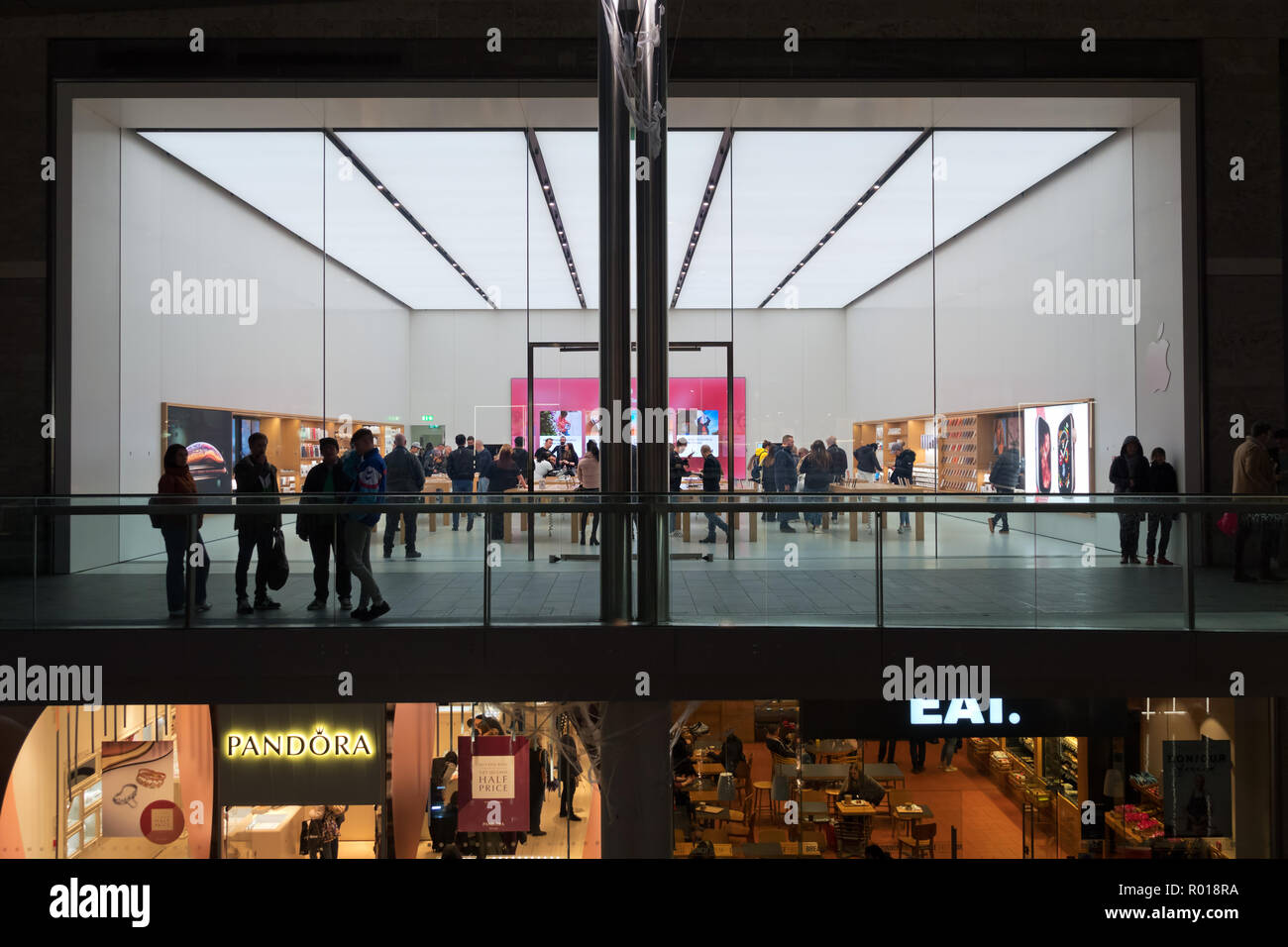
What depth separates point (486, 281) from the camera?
1182cm

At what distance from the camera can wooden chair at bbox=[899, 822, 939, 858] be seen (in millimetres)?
8656

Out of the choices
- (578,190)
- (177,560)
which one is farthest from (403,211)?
(177,560)

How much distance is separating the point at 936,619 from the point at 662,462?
282cm

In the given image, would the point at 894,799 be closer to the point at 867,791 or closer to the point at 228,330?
the point at 867,791

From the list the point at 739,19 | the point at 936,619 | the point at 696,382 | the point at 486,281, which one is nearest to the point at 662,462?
the point at 936,619

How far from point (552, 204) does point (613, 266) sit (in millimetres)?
4890

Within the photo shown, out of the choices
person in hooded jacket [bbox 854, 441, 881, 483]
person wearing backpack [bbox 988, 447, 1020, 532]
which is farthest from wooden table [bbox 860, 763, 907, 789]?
person wearing backpack [bbox 988, 447, 1020, 532]

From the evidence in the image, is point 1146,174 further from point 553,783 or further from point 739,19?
point 553,783

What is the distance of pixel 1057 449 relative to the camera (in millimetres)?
11562

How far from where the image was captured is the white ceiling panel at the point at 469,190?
1136 cm

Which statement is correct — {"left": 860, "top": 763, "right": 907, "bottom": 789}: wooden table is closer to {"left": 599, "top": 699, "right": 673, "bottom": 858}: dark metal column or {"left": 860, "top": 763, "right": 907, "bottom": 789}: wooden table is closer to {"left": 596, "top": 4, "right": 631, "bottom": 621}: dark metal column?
{"left": 599, "top": 699, "right": 673, "bottom": 858}: dark metal column

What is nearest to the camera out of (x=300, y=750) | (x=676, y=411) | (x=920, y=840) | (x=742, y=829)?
(x=300, y=750)

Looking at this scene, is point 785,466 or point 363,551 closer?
point 363,551

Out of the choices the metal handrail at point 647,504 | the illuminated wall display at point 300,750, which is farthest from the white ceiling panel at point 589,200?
the illuminated wall display at point 300,750
